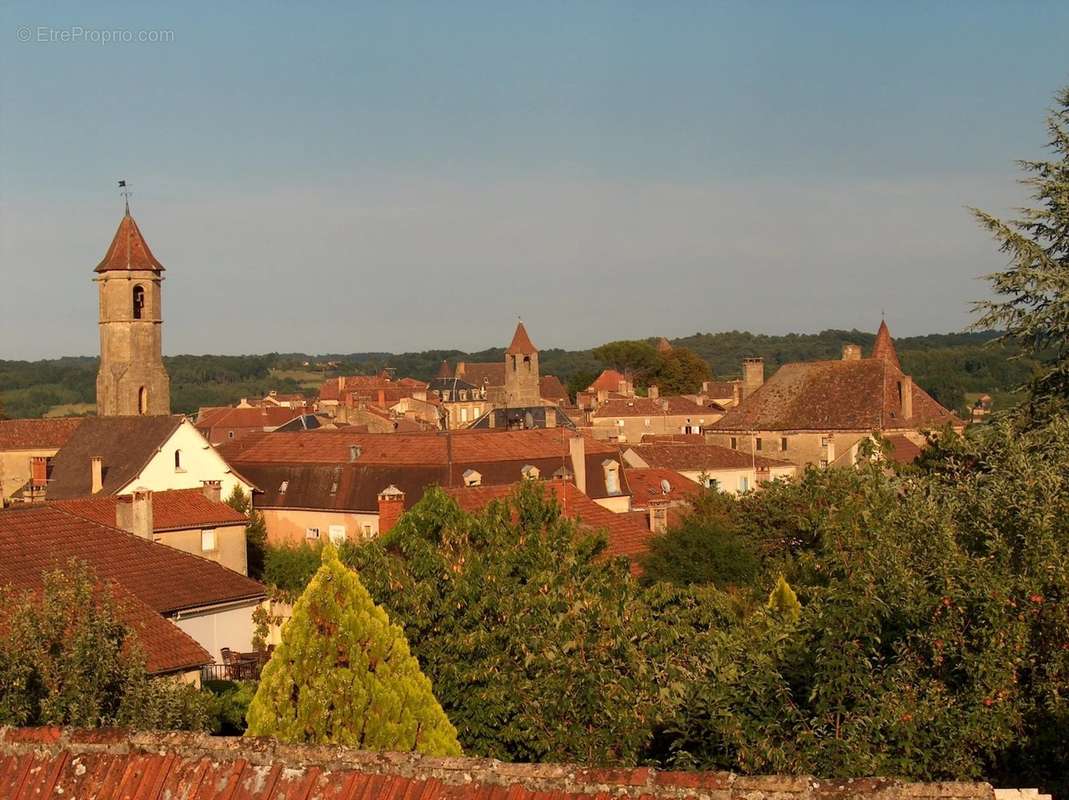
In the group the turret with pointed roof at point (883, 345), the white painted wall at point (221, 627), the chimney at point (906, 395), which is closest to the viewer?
the white painted wall at point (221, 627)

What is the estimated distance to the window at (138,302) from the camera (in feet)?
217

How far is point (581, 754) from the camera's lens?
12664 millimetres

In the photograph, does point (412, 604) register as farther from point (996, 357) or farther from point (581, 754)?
point (996, 357)

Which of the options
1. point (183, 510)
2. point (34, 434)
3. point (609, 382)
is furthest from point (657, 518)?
point (609, 382)

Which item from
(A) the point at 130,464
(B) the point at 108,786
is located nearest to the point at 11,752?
(B) the point at 108,786

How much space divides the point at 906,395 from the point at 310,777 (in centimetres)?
6227

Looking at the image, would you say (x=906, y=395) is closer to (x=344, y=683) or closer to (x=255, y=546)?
(x=255, y=546)

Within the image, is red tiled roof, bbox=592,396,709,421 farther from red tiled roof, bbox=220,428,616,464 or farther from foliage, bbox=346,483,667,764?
foliage, bbox=346,483,667,764

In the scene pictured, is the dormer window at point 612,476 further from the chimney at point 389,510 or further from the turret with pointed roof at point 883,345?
the turret with pointed roof at point 883,345

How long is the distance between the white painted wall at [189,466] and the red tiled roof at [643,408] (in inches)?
2350

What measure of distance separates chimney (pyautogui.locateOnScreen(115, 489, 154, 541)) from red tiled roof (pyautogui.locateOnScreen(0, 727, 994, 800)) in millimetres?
21406

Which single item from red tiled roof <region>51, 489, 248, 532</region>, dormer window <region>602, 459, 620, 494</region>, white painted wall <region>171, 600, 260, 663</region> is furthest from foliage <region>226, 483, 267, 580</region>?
white painted wall <region>171, 600, 260, 663</region>

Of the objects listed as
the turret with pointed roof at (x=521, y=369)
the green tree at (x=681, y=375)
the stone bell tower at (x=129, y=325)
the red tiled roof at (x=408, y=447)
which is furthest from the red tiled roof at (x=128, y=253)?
the green tree at (x=681, y=375)

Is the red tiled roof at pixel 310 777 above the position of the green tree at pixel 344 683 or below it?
above
